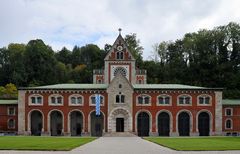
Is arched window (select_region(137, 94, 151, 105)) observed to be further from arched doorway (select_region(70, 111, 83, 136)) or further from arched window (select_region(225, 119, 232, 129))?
arched window (select_region(225, 119, 232, 129))

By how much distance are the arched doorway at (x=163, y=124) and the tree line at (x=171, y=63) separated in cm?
2978

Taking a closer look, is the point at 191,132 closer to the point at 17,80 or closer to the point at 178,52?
the point at 178,52

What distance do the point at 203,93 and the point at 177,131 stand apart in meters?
7.73

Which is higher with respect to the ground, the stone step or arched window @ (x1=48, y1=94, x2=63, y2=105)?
arched window @ (x1=48, y1=94, x2=63, y2=105)

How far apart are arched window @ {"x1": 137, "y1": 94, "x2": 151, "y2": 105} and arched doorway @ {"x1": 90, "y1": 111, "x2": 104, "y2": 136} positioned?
23.1 ft

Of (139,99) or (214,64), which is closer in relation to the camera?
(139,99)

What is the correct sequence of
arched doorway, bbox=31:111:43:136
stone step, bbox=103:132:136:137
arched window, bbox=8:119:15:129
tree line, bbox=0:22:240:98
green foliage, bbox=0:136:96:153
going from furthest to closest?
tree line, bbox=0:22:240:98 < arched window, bbox=8:119:15:129 < arched doorway, bbox=31:111:43:136 < stone step, bbox=103:132:136:137 < green foliage, bbox=0:136:96:153

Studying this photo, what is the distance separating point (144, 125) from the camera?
256 feet

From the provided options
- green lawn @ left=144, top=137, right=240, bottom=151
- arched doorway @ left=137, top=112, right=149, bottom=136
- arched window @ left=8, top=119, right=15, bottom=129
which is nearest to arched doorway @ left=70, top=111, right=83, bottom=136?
arched doorway @ left=137, top=112, right=149, bottom=136

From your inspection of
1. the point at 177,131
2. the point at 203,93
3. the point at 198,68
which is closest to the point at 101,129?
the point at 177,131

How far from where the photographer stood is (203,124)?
78.1 meters

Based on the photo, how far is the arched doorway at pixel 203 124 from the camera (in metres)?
77.9

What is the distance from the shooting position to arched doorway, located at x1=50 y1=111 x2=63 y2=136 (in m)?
79.7

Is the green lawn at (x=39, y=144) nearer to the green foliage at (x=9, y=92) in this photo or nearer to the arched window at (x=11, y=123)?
the arched window at (x=11, y=123)
